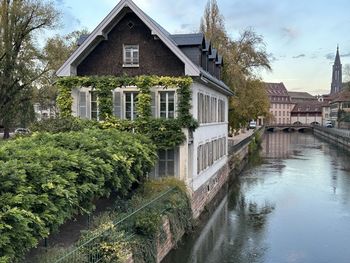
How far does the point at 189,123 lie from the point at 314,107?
5494 inches

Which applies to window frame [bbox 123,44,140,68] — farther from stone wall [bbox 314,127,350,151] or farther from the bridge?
the bridge

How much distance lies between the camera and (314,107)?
150m

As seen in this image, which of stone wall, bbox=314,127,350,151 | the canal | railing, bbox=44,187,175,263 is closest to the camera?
railing, bbox=44,187,175,263

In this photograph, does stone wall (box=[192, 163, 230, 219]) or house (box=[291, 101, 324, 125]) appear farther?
house (box=[291, 101, 324, 125])

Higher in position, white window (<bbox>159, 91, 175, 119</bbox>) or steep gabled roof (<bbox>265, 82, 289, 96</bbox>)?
steep gabled roof (<bbox>265, 82, 289, 96</bbox>)

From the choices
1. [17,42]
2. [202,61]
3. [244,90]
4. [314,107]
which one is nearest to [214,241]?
[202,61]

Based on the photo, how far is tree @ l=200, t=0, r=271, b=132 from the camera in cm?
3884

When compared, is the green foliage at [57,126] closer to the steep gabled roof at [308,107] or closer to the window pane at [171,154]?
the window pane at [171,154]

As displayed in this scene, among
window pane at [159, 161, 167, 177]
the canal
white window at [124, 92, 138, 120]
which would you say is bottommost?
the canal

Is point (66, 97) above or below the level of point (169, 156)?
above

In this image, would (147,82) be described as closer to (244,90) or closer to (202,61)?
(202,61)

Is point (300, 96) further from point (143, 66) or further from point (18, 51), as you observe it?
point (143, 66)

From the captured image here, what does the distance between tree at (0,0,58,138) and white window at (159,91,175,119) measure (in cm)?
1695

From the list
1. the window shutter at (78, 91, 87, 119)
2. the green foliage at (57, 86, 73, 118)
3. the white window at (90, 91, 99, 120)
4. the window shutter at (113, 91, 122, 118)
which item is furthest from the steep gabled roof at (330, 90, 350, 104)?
the green foliage at (57, 86, 73, 118)
